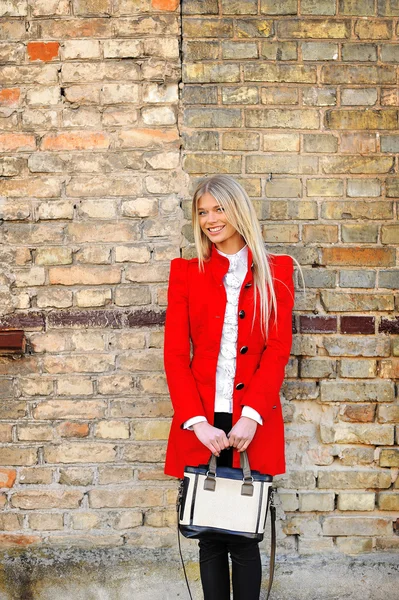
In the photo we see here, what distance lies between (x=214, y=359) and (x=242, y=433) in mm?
329

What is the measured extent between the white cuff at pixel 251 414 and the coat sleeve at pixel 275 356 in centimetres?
1

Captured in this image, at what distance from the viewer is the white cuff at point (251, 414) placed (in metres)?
2.39

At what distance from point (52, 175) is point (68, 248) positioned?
38 centimetres

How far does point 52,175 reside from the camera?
3.03 m

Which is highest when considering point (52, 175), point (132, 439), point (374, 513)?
point (52, 175)

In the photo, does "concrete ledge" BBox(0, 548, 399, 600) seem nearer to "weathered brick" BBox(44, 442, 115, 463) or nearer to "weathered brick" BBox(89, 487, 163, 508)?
"weathered brick" BBox(89, 487, 163, 508)

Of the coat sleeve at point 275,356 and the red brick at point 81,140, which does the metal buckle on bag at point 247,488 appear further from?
the red brick at point 81,140

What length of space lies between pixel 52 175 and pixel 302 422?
5.81ft

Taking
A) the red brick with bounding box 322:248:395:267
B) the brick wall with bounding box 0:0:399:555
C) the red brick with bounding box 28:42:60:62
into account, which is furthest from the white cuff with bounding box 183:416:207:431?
→ the red brick with bounding box 28:42:60:62

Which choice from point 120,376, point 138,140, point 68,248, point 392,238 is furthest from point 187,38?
point 120,376

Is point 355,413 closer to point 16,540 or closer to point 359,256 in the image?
point 359,256

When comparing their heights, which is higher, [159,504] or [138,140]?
[138,140]

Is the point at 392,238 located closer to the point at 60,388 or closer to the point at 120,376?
the point at 120,376

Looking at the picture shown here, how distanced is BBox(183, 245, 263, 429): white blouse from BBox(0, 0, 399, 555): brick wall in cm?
45
